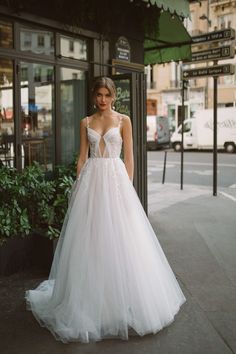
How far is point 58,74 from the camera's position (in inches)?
268

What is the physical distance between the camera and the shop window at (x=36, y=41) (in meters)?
6.23

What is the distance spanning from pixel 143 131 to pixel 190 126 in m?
20.2

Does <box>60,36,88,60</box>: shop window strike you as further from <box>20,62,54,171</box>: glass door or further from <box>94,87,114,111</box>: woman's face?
<box>94,87,114,111</box>: woman's face

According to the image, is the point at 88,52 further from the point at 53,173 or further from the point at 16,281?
the point at 16,281

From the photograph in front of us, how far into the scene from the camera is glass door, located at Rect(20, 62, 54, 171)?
6.50 metres

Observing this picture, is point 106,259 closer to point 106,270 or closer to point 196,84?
point 106,270

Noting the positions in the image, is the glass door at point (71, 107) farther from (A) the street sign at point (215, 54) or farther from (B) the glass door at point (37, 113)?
(A) the street sign at point (215, 54)

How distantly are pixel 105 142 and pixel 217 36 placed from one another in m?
6.87

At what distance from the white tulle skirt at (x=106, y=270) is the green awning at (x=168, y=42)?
4.67m

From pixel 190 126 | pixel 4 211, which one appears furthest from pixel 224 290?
pixel 190 126

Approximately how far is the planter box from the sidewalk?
0.45 ft

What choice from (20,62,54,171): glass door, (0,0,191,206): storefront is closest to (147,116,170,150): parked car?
(0,0,191,206): storefront

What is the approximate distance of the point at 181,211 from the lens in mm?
9266

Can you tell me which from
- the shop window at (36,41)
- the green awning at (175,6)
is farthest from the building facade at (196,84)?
the shop window at (36,41)
